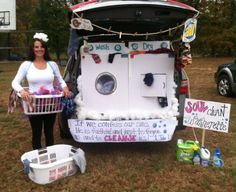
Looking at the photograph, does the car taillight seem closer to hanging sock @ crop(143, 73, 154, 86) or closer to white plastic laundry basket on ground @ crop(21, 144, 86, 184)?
hanging sock @ crop(143, 73, 154, 86)

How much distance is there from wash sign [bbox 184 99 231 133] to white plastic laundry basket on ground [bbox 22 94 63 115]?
160 centimetres

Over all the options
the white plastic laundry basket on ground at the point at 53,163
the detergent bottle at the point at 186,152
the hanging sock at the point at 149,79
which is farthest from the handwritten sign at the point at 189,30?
the white plastic laundry basket on ground at the point at 53,163

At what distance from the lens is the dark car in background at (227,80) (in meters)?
8.86

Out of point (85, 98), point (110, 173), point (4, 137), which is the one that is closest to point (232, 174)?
point (110, 173)

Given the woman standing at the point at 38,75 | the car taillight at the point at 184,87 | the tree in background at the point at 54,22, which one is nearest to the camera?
the woman standing at the point at 38,75

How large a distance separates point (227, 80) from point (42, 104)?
20.6 feet

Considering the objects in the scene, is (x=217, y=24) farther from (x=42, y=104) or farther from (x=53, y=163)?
(x=53, y=163)

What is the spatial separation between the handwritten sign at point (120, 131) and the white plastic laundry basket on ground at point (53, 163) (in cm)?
25

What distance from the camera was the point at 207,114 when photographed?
173 inches

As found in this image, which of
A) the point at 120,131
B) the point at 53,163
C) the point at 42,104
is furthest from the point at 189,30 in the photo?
the point at 53,163

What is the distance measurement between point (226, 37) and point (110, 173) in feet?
100

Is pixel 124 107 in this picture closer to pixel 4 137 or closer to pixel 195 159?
pixel 195 159

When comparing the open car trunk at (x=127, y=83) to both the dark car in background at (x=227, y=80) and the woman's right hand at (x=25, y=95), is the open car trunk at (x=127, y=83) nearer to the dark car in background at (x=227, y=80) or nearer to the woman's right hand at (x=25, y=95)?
the woman's right hand at (x=25, y=95)

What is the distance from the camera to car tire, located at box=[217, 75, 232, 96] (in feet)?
29.7
